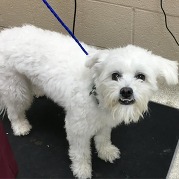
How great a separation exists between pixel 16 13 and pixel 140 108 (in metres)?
1.38

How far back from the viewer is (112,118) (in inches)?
55.4

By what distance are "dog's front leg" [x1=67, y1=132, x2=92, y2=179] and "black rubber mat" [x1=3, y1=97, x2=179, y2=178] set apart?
0.06 meters

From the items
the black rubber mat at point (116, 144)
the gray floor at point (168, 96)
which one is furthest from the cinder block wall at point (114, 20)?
the black rubber mat at point (116, 144)

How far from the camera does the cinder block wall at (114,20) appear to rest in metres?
1.89

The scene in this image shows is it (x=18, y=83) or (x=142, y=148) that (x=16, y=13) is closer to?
(x=18, y=83)

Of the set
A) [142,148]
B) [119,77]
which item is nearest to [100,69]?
[119,77]

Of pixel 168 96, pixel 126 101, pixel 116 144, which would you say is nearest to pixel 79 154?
pixel 116 144

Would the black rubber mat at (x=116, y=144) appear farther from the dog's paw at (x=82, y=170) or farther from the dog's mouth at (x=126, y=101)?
the dog's mouth at (x=126, y=101)

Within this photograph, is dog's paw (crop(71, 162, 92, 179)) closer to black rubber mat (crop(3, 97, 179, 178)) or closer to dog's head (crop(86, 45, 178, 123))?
black rubber mat (crop(3, 97, 179, 178))

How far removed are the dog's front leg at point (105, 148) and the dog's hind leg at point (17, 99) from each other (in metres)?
0.43

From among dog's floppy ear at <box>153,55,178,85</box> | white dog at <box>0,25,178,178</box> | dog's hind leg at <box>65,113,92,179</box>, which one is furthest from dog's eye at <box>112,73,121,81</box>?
dog's hind leg at <box>65,113,92,179</box>

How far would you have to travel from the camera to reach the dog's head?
120 cm

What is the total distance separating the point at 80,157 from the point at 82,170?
0.24ft

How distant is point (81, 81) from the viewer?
4.54ft
